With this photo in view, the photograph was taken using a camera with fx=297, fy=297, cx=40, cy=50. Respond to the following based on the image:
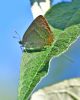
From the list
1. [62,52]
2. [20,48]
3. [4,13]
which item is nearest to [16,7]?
[4,13]

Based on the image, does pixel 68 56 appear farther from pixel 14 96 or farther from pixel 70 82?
pixel 14 96
